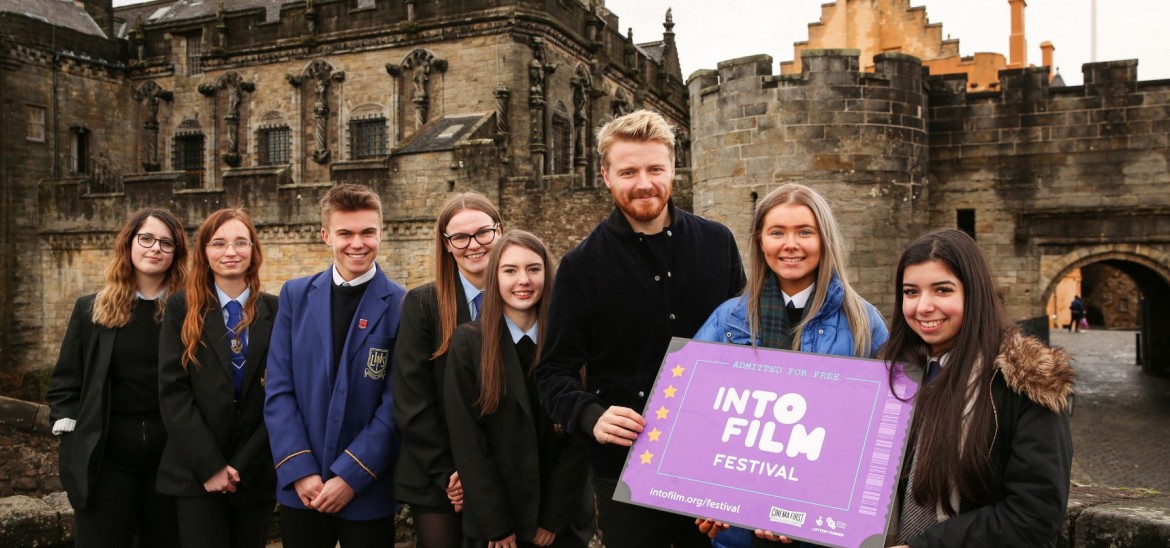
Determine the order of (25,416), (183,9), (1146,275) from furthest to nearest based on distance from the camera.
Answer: (183,9) → (1146,275) → (25,416)

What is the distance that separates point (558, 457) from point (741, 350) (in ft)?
3.76

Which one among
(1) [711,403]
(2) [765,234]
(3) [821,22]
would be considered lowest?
(1) [711,403]

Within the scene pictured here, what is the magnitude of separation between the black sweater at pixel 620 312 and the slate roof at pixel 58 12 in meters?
28.9

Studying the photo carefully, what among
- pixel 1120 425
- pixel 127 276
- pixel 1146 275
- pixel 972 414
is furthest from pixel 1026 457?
pixel 1146 275

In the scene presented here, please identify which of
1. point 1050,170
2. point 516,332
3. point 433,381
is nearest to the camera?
point 516,332

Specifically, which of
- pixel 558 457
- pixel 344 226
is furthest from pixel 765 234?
pixel 344 226

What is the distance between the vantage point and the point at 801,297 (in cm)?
360

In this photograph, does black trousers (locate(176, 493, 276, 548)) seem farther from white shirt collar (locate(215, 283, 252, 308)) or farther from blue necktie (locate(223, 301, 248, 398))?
white shirt collar (locate(215, 283, 252, 308))

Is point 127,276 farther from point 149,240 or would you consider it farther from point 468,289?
point 468,289

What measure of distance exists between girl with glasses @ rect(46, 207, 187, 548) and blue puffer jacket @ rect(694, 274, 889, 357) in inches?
122

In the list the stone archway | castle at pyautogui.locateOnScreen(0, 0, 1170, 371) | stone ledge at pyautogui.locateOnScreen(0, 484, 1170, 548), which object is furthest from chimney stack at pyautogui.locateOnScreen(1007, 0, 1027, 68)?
stone ledge at pyautogui.locateOnScreen(0, 484, 1170, 548)

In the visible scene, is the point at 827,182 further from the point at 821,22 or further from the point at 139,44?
the point at 139,44

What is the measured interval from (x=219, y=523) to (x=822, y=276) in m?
3.29

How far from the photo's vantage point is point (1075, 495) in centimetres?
443
